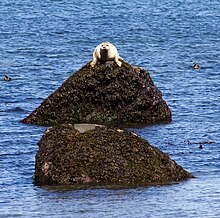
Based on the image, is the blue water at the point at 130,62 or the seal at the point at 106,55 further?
the seal at the point at 106,55

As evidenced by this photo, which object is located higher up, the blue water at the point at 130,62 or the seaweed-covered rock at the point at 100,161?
the seaweed-covered rock at the point at 100,161

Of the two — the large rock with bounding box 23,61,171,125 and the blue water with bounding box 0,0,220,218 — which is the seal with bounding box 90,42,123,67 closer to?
the large rock with bounding box 23,61,171,125

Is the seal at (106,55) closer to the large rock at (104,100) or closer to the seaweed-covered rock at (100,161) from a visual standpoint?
the large rock at (104,100)

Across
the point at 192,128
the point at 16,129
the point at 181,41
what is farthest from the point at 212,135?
the point at 181,41

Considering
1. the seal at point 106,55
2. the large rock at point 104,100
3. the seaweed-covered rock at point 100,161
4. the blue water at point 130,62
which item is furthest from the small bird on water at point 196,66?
the seaweed-covered rock at point 100,161

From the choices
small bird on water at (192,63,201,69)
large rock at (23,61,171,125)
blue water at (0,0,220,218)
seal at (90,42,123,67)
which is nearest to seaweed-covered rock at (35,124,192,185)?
blue water at (0,0,220,218)

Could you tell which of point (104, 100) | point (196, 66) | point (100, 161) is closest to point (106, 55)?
point (104, 100)

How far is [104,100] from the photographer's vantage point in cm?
2058

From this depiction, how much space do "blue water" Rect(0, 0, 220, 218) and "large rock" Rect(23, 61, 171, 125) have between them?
54 cm

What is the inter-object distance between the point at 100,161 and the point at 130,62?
20.1 meters

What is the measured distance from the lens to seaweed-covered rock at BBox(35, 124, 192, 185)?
13.6m

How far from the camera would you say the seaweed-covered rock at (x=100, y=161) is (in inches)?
535

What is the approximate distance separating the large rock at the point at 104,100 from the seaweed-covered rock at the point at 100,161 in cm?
582

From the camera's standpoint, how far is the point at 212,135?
62.1ft
